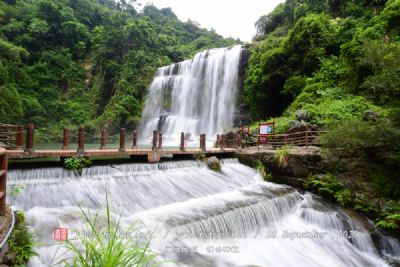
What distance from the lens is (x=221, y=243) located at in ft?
20.2

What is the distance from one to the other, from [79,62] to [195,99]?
1776 cm

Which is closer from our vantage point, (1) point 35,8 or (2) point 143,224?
(2) point 143,224

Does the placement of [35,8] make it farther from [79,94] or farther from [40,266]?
[40,266]

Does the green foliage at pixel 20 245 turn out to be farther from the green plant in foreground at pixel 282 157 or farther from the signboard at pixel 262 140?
the signboard at pixel 262 140

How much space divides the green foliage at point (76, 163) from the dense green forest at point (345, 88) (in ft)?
25.2

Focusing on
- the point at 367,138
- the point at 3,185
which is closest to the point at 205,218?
the point at 3,185

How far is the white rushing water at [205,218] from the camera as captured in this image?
573 cm

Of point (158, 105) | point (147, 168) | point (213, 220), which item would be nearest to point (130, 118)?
point (158, 105)

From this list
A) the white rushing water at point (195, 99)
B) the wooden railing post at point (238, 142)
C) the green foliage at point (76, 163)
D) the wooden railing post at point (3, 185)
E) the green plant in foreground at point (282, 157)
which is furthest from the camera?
the white rushing water at point (195, 99)

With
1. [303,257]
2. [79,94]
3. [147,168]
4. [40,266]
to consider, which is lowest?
[303,257]

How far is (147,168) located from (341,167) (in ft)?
22.6

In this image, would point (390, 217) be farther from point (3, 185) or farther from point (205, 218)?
point (3, 185)

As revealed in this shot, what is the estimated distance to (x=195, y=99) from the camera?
25562mm

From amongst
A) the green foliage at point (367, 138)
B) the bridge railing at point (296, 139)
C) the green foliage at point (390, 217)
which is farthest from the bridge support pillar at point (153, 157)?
the green foliage at point (390, 217)
